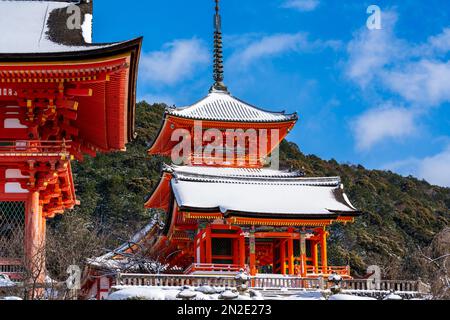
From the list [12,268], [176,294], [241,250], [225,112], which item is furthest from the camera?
[225,112]

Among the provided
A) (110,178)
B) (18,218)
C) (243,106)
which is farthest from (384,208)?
(18,218)

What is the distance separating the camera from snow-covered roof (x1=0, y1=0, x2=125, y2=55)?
25297mm

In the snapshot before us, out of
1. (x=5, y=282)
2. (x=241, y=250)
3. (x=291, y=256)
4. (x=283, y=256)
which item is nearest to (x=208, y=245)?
(x=241, y=250)

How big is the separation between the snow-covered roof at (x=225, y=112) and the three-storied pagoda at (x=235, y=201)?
49mm

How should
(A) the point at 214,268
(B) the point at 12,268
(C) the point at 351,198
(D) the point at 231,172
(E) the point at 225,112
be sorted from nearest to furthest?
(B) the point at 12,268, (A) the point at 214,268, (D) the point at 231,172, (E) the point at 225,112, (C) the point at 351,198

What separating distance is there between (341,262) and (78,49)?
3917cm

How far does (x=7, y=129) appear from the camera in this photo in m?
25.5

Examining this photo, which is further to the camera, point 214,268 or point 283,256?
point 283,256

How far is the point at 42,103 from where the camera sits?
25344mm

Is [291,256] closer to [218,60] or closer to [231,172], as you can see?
[231,172]

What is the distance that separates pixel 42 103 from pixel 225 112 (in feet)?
65.9

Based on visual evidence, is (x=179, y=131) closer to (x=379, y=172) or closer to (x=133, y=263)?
(x=133, y=263)

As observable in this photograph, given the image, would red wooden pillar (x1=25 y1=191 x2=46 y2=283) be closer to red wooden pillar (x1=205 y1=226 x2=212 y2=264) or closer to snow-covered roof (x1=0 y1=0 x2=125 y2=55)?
snow-covered roof (x1=0 y1=0 x2=125 y2=55)

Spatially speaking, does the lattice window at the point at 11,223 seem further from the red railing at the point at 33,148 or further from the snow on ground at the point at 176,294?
the snow on ground at the point at 176,294
